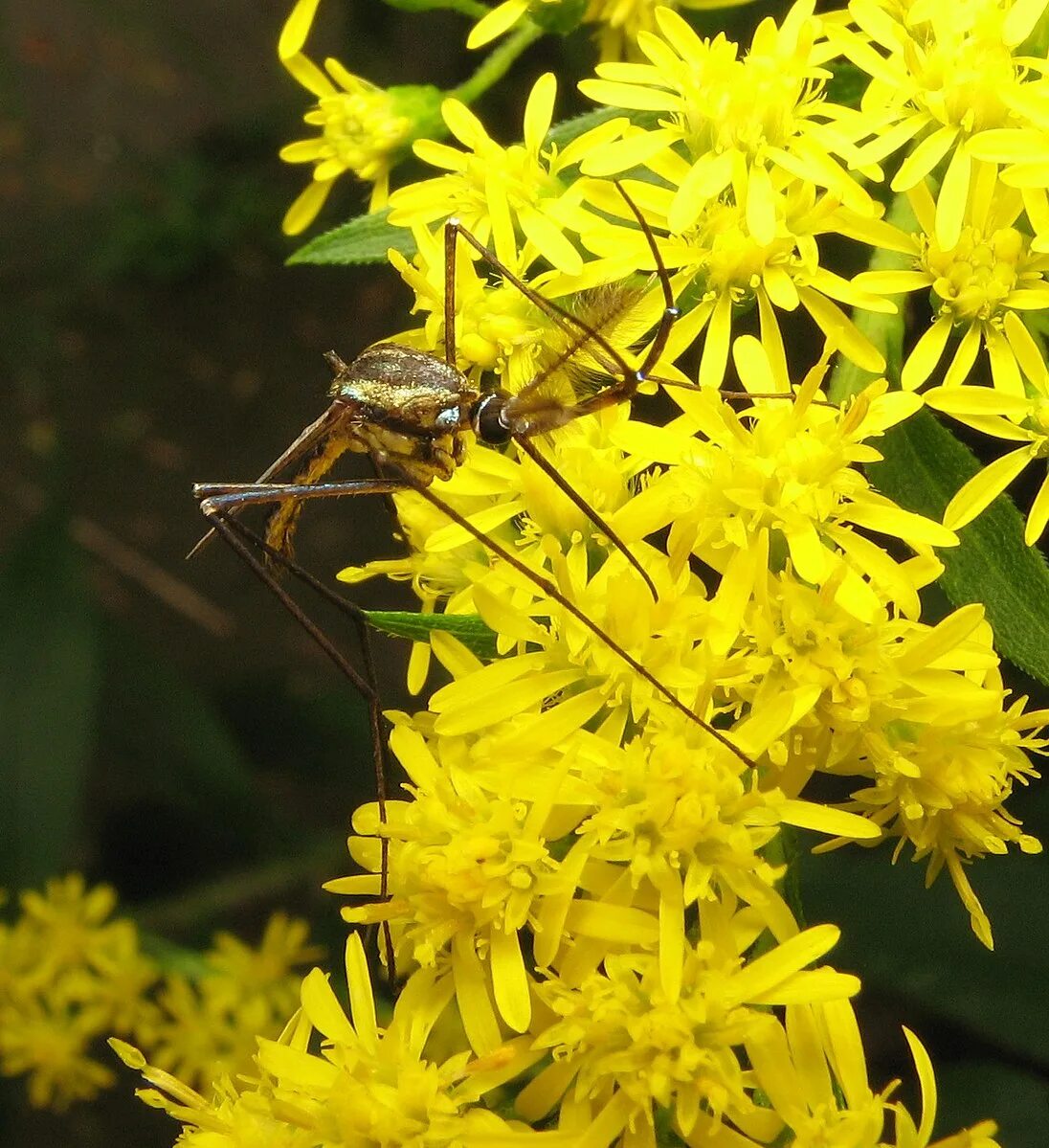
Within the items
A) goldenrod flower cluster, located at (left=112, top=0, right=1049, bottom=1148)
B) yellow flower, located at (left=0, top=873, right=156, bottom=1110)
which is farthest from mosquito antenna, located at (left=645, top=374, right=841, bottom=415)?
yellow flower, located at (left=0, top=873, right=156, bottom=1110)

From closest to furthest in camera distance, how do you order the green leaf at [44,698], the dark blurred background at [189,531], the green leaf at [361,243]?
the green leaf at [361,243] → the dark blurred background at [189,531] → the green leaf at [44,698]

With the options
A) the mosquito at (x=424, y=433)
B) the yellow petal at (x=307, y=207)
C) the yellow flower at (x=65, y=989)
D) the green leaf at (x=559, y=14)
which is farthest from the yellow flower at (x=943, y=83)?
the yellow flower at (x=65, y=989)

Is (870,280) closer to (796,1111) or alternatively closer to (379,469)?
(379,469)

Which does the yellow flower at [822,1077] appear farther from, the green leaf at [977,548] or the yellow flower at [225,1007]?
the yellow flower at [225,1007]

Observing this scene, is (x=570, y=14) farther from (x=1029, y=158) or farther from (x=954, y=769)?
(x=954, y=769)

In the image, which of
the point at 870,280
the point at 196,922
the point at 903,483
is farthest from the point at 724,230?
the point at 196,922

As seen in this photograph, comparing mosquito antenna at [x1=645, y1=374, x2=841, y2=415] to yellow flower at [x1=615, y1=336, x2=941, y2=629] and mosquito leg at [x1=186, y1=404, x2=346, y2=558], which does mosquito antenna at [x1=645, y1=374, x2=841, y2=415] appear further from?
mosquito leg at [x1=186, y1=404, x2=346, y2=558]
